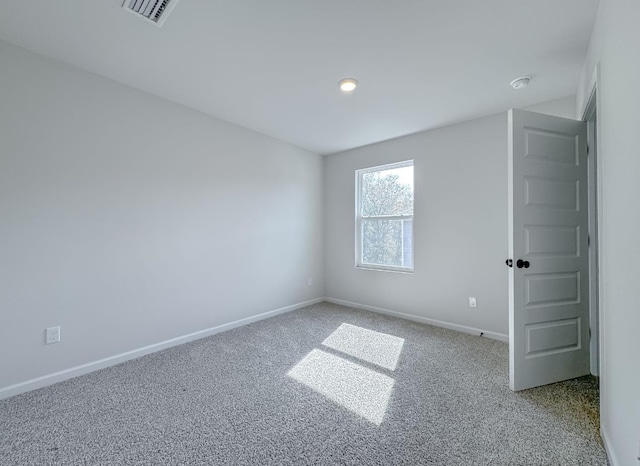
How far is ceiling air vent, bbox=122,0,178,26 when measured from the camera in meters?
1.66

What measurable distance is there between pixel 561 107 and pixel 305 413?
139 inches

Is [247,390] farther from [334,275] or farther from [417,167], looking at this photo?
[417,167]

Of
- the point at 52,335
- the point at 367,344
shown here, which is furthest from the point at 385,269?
the point at 52,335

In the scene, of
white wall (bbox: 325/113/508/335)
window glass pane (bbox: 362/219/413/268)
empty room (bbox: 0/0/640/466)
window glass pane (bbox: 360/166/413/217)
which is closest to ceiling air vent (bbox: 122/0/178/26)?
empty room (bbox: 0/0/640/466)

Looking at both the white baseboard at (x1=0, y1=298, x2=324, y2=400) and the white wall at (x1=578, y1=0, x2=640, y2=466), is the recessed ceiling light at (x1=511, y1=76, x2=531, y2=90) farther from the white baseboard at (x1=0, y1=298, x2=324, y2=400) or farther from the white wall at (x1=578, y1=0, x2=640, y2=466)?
the white baseboard at (x1=0, y1=298, x2=324, y2=400)

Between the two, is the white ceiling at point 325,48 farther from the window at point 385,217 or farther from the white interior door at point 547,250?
the window at point 385,217

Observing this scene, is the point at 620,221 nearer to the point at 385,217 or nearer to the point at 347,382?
the point at 347,382

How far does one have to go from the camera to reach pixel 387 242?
408 centimetres

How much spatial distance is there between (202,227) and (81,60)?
1697mm

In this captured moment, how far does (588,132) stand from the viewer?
2.26 m

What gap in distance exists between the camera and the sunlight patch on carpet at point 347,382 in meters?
1.88

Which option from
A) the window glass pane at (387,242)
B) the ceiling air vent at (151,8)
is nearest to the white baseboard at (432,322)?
the window glass pane at (387,242)

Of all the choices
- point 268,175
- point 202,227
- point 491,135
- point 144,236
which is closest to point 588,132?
point 491,135

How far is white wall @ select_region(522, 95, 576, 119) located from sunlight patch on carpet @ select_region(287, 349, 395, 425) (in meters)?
2.96
